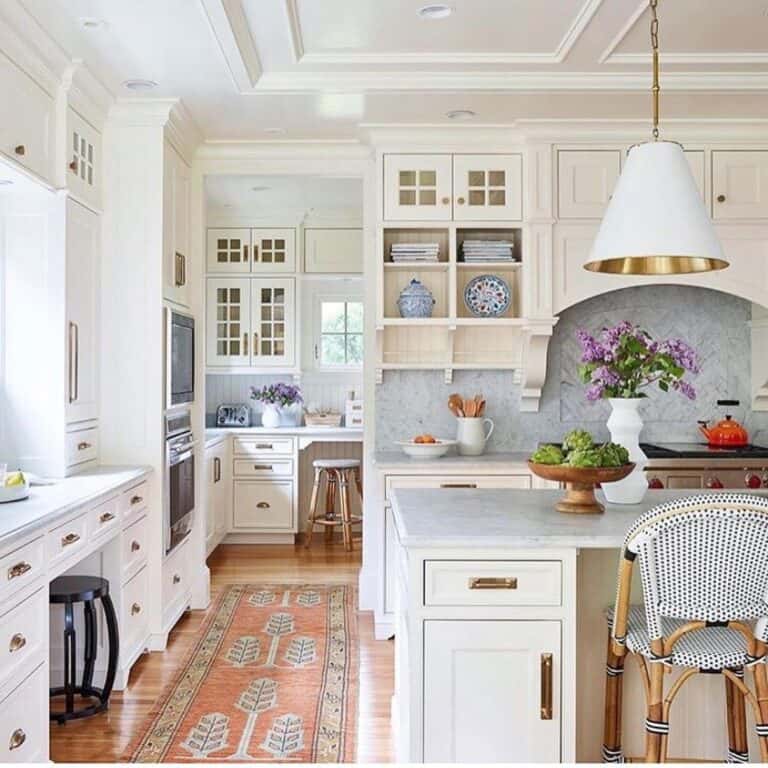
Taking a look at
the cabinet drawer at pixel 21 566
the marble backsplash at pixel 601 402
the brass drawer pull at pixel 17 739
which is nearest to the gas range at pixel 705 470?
the marble backsplash at pixel 601 402

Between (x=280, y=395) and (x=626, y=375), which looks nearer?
(x=626, y=375)

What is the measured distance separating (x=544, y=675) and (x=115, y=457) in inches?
96.7

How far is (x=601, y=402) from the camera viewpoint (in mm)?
4906

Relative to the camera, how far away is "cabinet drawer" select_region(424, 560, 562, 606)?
235 cm

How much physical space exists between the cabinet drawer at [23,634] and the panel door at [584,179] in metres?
3.09

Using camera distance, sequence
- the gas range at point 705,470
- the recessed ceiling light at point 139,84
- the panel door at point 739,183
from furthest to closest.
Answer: the panel door at point 739,183
the gas range at point 705,470
the recessed ceiling light at point 139,84

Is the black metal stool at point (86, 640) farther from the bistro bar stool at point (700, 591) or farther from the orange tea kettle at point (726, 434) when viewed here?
the orange tea kettle at point (726, 434)

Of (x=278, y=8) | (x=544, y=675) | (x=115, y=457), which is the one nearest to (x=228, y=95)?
(x=278, y=8)

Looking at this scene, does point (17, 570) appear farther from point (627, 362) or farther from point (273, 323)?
point (273, 323)

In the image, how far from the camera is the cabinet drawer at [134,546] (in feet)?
12.0

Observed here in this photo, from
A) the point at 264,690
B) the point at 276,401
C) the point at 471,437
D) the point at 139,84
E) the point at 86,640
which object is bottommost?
the point at 264,690

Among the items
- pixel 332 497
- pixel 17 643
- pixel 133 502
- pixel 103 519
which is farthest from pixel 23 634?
pixel 332 497

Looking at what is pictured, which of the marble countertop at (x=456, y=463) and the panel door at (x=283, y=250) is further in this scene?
the panel door at (x=283, y=250)

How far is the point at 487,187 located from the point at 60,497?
2.67 m
